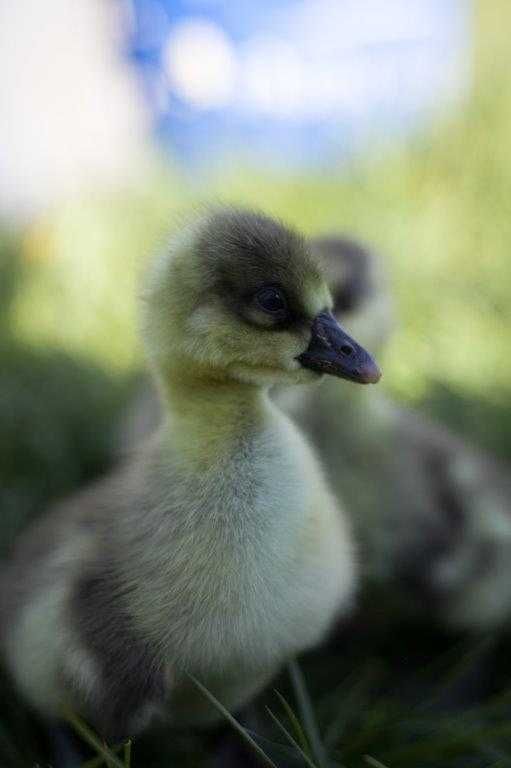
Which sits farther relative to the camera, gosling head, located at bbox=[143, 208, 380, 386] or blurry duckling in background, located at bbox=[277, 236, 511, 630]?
blurry duckling in background, located at bbox=[277, 236, 511, 630]

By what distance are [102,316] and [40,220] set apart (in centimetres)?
64

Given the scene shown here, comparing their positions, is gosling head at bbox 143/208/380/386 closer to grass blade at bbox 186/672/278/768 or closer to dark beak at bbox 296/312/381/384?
dark beak at bbox 296/312/381/384

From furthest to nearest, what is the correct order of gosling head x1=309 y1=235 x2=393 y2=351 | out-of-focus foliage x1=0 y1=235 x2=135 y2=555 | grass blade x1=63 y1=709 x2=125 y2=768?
out-of-focus foliage x1=0 y1=235 x2=135 y2=555 → gosling head x1=309 y1=235 x2=393 y2=351 → grass blade x1=63 y1=709 x2=125 y2=768

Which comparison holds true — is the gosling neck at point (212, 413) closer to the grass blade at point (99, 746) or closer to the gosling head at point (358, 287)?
the grass blade at point (99, 746)

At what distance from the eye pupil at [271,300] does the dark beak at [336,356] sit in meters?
0.03

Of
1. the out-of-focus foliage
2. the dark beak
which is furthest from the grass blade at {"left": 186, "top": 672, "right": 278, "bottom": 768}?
the out-of-focus foliage

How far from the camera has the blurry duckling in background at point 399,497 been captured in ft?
4.34

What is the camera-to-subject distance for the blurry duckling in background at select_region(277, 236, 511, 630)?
1.32m

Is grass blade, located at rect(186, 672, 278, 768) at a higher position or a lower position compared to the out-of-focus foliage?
lower

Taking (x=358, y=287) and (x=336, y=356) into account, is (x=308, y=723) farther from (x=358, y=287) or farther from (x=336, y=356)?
(x=358, y=287)

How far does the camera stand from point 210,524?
903mm

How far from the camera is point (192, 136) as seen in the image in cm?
317

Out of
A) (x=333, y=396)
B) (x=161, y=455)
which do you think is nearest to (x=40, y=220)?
(x=333, y=396)

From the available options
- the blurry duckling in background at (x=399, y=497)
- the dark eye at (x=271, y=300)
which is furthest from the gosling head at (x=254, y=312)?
the blurry duckling in background at (x=399, y=497)
